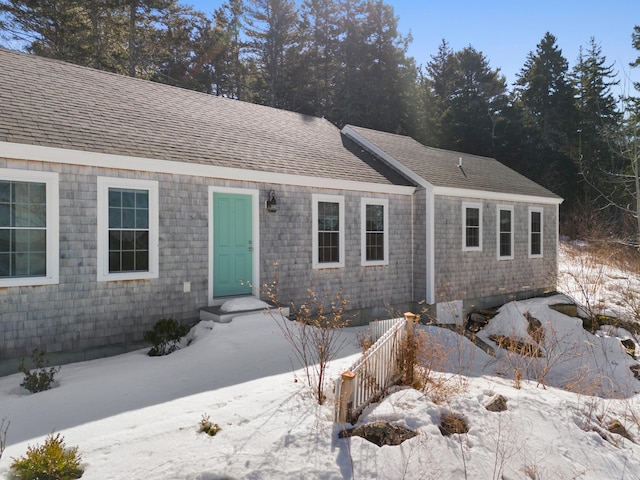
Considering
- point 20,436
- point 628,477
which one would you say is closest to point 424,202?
point 628,477

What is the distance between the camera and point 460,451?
13.7 ft

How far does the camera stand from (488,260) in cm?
1263

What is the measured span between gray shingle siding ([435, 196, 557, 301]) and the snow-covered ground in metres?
4.80

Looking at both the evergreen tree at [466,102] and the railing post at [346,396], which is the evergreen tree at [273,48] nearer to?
the evergreen tree at [466,102]

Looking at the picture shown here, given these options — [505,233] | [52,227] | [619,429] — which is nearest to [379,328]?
[619,429]

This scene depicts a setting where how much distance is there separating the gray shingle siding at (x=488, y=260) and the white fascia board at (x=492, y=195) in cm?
12

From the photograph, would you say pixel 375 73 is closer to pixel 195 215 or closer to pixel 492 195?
pixel 492 195

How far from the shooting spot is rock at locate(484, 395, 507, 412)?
5086 mm

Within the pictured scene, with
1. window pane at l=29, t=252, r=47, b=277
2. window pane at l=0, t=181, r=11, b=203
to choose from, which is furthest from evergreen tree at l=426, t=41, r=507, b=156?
window pane at l=0, t=181, r=11, b=203

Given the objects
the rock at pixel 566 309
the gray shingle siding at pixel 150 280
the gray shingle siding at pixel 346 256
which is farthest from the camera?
the rock at pixel 566 309

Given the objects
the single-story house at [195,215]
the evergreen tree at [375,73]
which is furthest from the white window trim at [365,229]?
the evergreen tree at [375,73]

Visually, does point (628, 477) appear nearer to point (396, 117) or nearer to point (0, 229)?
point (0, 229)

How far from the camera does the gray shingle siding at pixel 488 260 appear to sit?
1128cm

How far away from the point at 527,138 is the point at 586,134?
3564mm
